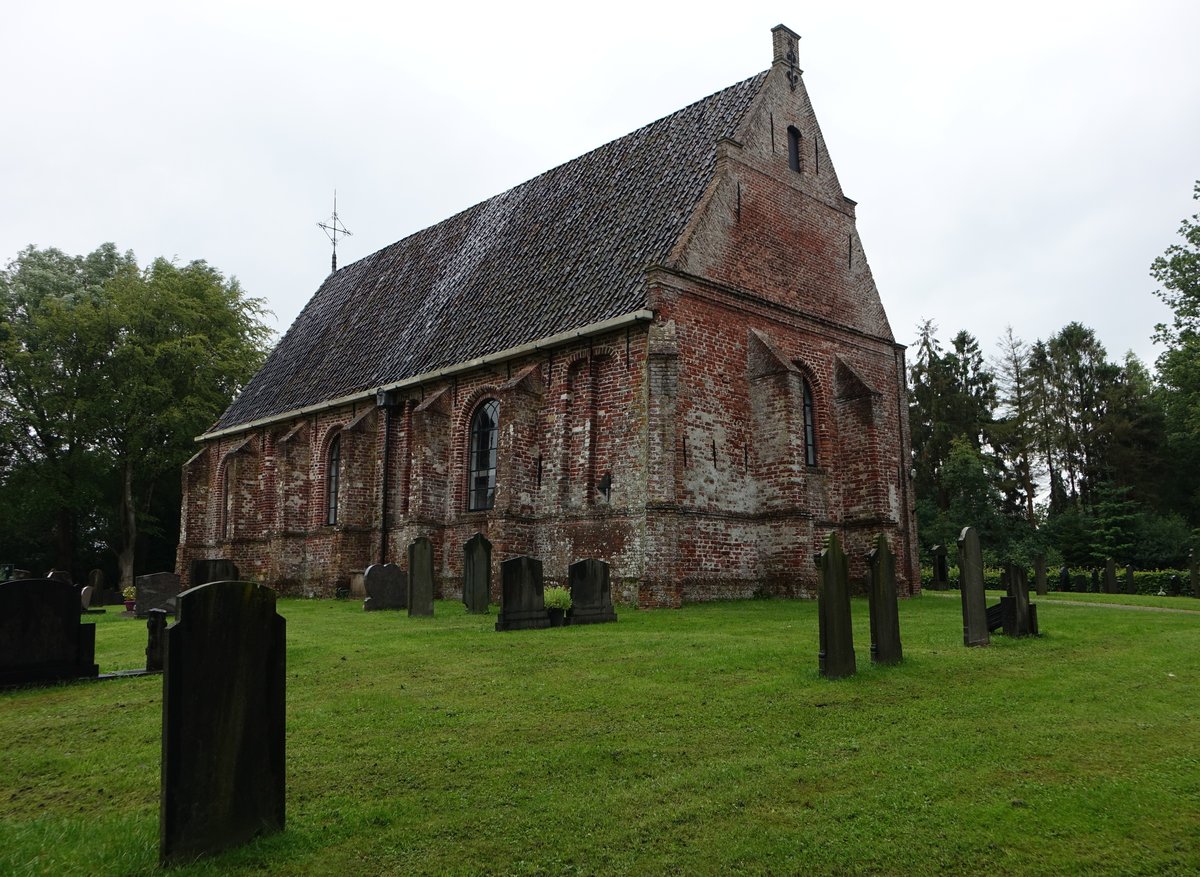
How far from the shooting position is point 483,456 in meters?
20.3

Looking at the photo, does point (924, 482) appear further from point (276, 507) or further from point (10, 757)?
point (10, 757)

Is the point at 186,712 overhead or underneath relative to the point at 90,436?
underneath

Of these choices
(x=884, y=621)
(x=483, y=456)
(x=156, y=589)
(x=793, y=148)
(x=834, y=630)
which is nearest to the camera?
(x=834, y=630)

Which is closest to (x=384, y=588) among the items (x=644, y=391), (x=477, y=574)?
(x=477, y=574)

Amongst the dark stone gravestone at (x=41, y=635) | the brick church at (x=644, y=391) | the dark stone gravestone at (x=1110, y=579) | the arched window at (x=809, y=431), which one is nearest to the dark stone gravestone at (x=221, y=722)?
the dark stone gravestone at (x=41, y=635)

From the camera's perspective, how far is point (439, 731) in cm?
608

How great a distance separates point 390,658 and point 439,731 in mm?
3675

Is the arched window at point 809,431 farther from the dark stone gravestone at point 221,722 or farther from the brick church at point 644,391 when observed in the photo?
the dark stone gravestone at point 221,722

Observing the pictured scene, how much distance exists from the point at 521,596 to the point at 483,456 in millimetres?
8442

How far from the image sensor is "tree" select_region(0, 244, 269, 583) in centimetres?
3275

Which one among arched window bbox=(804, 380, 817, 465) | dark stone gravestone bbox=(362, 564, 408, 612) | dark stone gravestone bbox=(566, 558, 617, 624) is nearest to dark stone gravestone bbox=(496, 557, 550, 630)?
dark stone gravestone bbox=(566, 558, 617, 624)

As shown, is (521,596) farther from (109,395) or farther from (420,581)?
(109,395)

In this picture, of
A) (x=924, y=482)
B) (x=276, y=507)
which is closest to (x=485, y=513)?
(x=276, y=507)

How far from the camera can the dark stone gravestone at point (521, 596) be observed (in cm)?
1211
